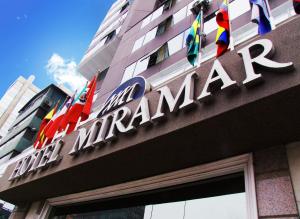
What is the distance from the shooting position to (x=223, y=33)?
220 inches

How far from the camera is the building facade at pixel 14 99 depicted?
4513 centimetres

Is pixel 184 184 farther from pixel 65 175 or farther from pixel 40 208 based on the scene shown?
pixel 40 208

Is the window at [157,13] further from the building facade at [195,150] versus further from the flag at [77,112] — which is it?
the flag at [77,112]

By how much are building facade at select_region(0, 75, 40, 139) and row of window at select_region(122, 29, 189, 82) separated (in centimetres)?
4008

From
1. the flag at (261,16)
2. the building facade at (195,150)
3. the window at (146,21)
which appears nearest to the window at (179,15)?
the window at (146,21)

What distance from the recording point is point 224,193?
15.1ft

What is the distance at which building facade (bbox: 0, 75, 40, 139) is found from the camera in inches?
1777

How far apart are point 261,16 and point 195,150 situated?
283cm

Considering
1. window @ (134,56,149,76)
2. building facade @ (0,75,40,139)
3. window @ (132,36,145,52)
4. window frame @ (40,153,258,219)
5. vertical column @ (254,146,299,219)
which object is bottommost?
vertical column @ (254,146,299,219)

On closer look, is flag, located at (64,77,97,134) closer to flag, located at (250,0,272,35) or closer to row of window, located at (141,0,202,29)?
flag, located at (250,0,272,35)

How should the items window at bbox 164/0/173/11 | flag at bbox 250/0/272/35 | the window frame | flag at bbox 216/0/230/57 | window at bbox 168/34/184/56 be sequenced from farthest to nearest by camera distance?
window at bbox 164/0/173/11
window at bbox 168/34/184/56
flag at bbox 216/0/230/57
flag at bbox 250/0/272/35
the window frame

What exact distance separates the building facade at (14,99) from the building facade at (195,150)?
41354 millimetres

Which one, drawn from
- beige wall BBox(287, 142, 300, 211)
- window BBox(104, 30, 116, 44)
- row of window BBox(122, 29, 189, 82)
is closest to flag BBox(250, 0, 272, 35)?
beige wall BBox(287, 142, 300, 211)

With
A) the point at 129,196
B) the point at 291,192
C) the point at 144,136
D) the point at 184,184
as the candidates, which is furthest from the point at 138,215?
the point at 291,192
